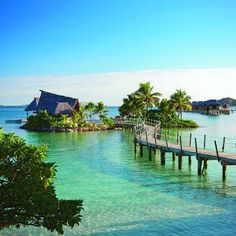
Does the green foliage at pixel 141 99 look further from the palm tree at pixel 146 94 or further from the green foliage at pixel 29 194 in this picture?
the green foliage at pixel 29 194

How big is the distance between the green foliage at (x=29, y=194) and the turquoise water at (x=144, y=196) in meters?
5.19

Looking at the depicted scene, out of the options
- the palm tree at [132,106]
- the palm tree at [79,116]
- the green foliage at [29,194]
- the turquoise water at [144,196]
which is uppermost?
the palm tree at [132,106]

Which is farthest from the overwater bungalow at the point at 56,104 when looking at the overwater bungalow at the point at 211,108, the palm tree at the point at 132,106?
the overwater bungalow at the point at 211,108

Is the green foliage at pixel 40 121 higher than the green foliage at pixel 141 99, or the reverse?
the green foliage at pixel 141 99

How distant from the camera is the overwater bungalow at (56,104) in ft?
202

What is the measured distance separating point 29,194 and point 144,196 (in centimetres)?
1091

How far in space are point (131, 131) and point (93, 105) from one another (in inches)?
459

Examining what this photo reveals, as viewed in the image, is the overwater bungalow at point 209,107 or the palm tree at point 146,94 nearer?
the palm tree at point 146,94

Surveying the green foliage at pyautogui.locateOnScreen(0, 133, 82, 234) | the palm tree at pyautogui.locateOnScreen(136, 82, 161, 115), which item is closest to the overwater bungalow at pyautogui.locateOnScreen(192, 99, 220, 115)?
the palm tree at pyautogui.locateOnScreen(136, 82, 161, 115)

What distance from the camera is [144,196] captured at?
19.1 metres

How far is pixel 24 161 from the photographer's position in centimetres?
970

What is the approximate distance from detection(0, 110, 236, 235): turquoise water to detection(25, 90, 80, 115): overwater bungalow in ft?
97.3

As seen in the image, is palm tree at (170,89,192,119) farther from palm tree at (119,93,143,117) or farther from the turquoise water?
the turquoise water

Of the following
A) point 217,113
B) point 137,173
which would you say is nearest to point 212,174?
point 137,173
